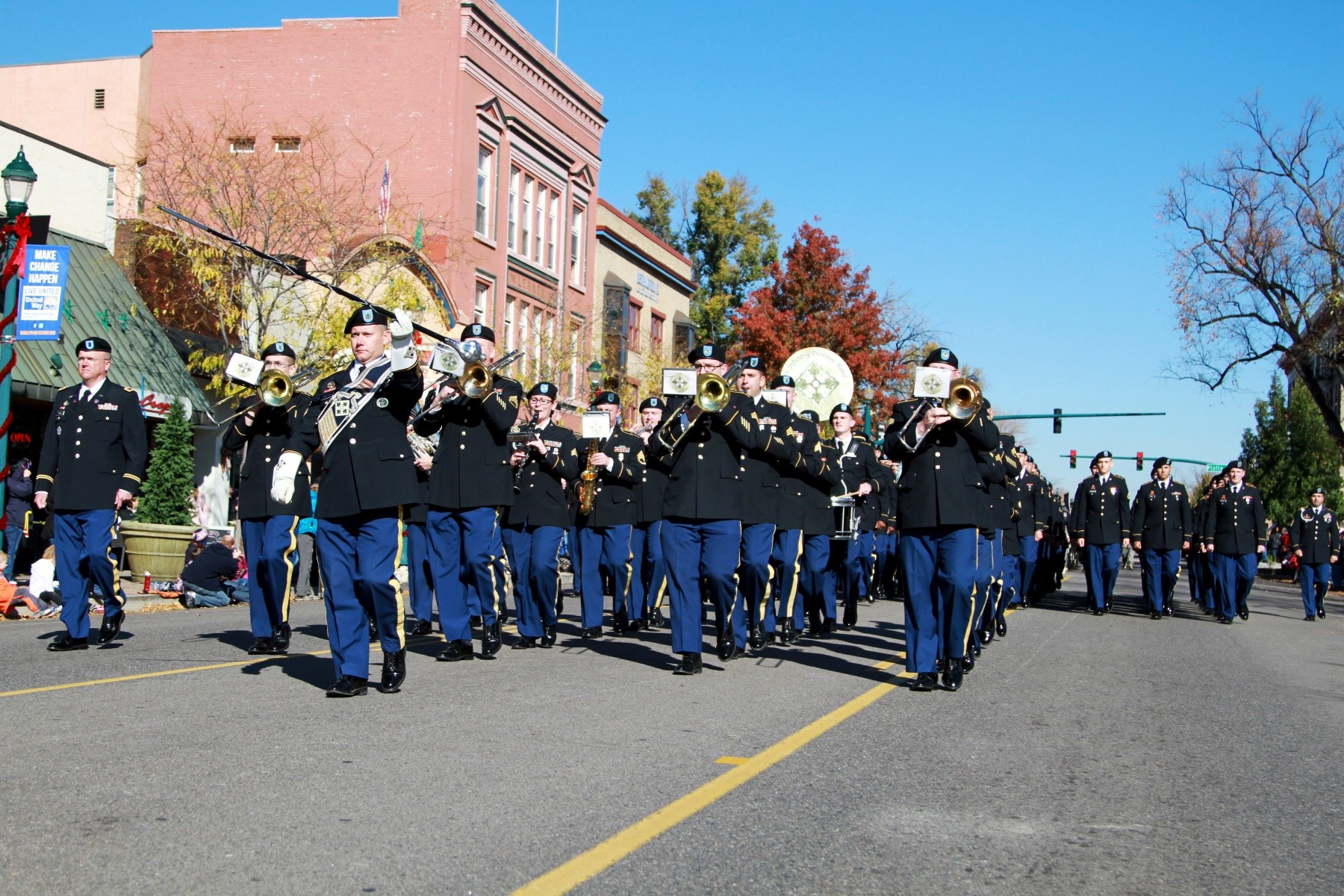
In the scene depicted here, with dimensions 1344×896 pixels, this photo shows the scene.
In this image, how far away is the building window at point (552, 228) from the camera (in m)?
40.5

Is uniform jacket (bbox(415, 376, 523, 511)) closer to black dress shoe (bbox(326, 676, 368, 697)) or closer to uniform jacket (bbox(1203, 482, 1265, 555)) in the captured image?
black dress shoe (bbox(326, 676, 368, 697))

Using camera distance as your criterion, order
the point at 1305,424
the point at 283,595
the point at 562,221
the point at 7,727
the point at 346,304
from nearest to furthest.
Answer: the point at 7,727 < the point at 283,595 < the point at 346,304 < the point at 562,221 < the point at 1305,424

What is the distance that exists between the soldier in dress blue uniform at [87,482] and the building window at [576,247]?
3208 centimetres

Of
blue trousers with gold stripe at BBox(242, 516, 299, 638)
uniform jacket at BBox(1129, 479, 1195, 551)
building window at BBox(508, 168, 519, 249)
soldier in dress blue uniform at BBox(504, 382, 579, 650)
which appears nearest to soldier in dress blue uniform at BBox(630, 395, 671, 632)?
soldier in dress blue uniform at BBox(504, 382, 579, 650)

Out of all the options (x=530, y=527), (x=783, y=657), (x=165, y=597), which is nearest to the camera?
(x=783, y=657)

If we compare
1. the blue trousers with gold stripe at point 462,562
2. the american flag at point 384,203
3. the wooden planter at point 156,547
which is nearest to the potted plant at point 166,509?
the wooden planter at point 156,547

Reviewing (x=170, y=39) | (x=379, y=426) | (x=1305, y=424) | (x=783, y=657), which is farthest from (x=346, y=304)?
(x=1305, y=424)

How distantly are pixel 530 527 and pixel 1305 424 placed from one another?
195 feet

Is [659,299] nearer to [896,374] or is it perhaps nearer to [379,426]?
[896,374]

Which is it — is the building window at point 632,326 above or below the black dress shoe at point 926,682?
above

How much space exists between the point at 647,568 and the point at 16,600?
646 cm

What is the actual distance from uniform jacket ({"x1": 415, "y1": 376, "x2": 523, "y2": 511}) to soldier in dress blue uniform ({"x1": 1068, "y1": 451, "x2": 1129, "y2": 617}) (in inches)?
522

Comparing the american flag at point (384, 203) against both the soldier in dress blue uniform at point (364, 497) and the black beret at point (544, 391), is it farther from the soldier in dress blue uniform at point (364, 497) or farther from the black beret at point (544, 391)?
the soldier in dress blue uniform at point (364, 497)

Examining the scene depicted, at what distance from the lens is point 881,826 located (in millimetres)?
5273
